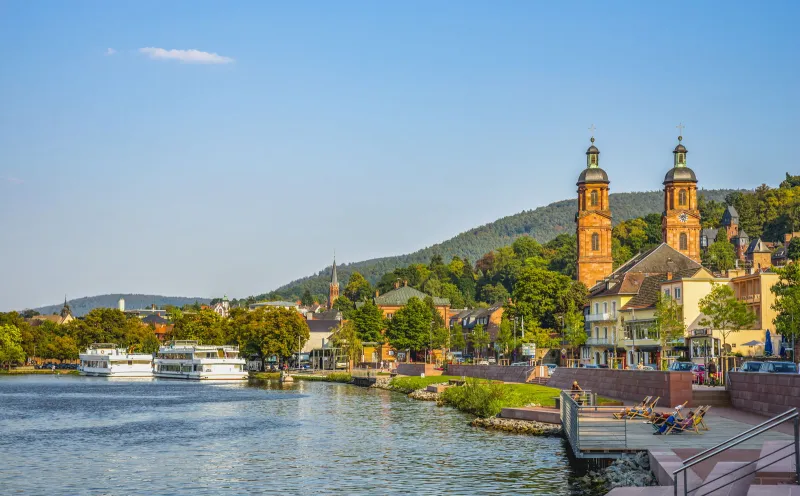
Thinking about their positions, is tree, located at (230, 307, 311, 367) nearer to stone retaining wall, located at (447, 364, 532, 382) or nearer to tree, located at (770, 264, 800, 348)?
stone retaining wall, located at (447, 364, 532, 382)

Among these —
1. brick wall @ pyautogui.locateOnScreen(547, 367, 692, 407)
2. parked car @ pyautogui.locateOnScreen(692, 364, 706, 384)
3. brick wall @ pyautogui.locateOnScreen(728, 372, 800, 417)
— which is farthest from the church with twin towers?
brick wall @ pyautogui.locateOnScreen(728, 372, 800, 417)

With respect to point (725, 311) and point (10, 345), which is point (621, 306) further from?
point (10, 345)

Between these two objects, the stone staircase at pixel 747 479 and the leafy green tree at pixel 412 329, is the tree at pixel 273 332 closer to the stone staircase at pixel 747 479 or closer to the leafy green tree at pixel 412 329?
the leafy green tree at pixel 412 329

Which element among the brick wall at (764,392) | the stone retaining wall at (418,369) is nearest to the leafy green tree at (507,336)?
the stone retaining wall at (418,369)

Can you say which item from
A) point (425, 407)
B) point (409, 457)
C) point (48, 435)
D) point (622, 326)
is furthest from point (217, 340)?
point (409, 457)

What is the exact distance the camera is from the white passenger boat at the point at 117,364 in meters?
162

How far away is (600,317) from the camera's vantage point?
378 ft

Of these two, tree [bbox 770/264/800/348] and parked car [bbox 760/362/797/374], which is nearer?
parked car [bbox 760/362/797/374]

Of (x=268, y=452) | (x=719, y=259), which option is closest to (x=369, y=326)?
(x=719, y=259)

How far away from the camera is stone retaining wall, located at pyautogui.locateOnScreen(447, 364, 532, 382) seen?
8725 centimetres

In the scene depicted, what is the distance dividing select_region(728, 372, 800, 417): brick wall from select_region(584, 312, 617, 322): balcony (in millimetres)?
64851

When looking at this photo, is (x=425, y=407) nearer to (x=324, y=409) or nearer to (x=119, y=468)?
(x=324, y=409)

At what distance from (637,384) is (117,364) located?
127m

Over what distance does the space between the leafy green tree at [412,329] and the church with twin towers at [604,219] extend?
30.7 metres
